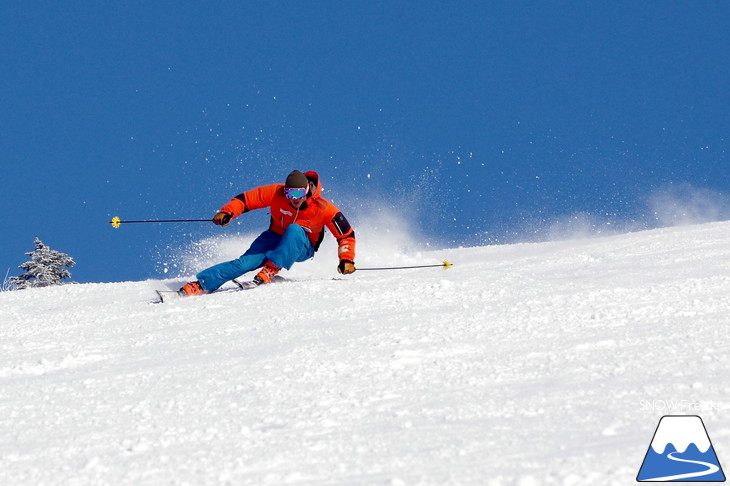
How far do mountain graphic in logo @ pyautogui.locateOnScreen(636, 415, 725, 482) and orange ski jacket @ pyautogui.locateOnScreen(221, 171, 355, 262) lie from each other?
4.79 m

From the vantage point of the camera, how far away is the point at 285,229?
25.2 ft

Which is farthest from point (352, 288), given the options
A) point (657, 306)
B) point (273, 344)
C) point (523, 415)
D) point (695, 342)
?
point (523, 415)

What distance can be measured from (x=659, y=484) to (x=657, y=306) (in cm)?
239

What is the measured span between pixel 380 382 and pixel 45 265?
14538 millimetres

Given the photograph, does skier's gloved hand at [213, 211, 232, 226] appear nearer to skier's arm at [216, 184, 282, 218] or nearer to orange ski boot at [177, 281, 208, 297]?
skier's arm at [216, 184, 282, 218]

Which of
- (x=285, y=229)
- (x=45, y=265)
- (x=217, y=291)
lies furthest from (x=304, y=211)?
(x=45, y=265)

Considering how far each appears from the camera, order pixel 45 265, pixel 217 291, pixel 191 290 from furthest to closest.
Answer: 1. pixel 45 265
2. pixel 217 291
3. pixel 191 290

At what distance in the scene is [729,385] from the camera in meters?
3.27

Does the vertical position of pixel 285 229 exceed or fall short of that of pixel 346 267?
it exceeds it

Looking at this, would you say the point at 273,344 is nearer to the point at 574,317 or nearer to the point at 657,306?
the point at 574,317

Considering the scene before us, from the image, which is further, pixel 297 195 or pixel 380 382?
pixel 297 195

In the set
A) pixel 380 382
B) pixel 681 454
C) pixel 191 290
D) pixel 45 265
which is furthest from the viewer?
pixel 45 265

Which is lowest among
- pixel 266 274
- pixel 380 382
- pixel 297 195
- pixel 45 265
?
pixel 380 382

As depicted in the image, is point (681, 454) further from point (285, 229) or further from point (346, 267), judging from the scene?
point (285, 229)
